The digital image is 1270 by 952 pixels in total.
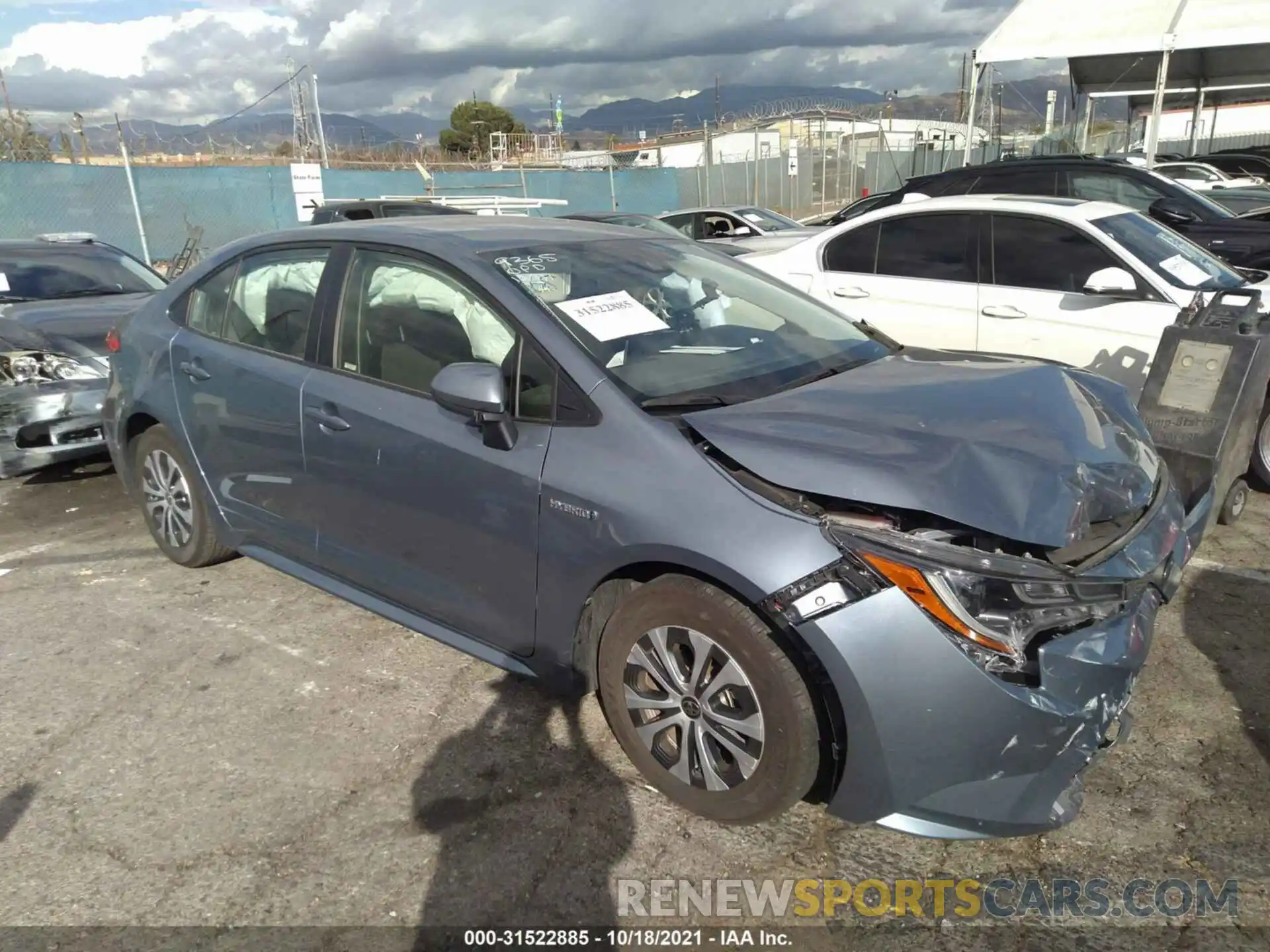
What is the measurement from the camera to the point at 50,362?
217 inches

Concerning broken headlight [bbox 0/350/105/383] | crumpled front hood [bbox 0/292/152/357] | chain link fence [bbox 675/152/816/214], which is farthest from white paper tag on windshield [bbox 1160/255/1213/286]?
chain link fence [bbox 675/152/816/214]

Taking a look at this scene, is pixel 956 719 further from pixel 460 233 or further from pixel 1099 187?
pixel 1099 187

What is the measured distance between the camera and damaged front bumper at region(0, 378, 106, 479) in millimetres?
5281

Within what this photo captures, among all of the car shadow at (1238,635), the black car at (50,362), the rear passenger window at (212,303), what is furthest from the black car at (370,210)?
the car shadow at (1238,635)

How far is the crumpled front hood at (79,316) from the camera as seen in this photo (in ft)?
18.9

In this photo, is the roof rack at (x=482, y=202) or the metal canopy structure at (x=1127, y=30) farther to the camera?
the metal canopy structure at (x=1127, y=30)

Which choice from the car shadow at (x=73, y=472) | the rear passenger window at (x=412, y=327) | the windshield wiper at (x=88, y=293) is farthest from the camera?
the windshield wiper at (x=88, y=293)

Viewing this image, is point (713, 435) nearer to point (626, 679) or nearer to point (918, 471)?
point (918, 471)

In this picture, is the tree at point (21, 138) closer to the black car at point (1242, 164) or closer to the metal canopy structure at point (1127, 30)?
the metal canopy structure at point (1127, 30)

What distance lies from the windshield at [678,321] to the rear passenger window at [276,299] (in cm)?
90

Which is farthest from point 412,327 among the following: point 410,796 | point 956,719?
point 956,719

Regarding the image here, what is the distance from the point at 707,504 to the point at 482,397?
782 millimetres

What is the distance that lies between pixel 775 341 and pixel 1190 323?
86.6 inches

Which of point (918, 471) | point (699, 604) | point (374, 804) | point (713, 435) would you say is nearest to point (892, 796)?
point (699, 604)
